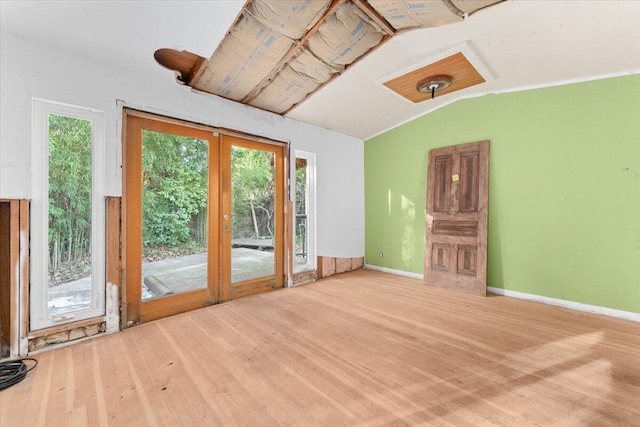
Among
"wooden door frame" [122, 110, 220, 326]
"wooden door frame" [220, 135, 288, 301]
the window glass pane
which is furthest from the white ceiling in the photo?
"wooden door frame" [220, 135, 288, 301]

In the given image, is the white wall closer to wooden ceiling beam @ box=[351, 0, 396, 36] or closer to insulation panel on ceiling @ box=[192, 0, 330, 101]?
insulation panel on ceiling @ box=[192, 0, 330, 101]

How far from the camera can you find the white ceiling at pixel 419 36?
80.2 inches

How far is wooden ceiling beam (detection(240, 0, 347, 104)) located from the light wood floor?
2.71m

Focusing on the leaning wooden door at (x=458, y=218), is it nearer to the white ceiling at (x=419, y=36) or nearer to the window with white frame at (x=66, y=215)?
the white ceiling at (x=419, y=36)

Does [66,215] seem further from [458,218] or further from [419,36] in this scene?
[458,218]

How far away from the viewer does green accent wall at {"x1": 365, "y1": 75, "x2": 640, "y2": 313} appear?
2992mm

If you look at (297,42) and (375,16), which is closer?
(375,16)

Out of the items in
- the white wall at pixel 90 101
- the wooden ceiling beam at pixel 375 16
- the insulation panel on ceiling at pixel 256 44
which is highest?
the wooden ceiling beam at pixel 375 16

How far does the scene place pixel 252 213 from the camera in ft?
12.7

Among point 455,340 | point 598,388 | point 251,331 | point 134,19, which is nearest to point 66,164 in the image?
point 134,19

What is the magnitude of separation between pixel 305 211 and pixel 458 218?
7.90 ft

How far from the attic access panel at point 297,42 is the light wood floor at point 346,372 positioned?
2.71 m

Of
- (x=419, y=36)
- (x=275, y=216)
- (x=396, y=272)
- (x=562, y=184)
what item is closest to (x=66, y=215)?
(x=275, y=216)

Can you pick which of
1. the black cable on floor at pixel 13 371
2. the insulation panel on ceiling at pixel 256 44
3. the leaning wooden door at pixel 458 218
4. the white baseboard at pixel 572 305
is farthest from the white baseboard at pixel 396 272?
the black cable on floor at pixel 13 371
